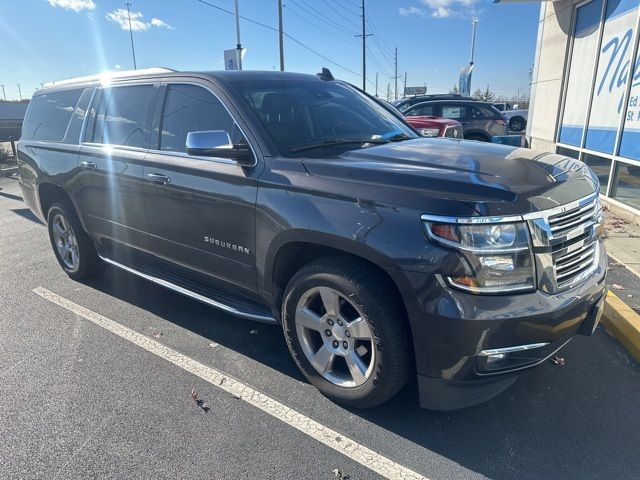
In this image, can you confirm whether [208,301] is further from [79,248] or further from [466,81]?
[466,81]

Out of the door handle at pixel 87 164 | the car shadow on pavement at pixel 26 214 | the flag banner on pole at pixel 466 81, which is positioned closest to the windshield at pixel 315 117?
the door handle at pixel 87 164

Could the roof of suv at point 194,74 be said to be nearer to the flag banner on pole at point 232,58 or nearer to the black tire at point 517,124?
the flag banner on pole at point 232,58

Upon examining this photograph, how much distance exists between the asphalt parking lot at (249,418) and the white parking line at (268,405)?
0.09ft

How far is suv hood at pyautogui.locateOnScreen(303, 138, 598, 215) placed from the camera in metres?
2.27

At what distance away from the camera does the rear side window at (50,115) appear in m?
4.74

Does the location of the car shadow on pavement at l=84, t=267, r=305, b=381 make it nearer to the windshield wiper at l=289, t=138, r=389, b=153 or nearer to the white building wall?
the windshield wiper at l=289, t=138, r=389, b=153

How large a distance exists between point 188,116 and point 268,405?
2.11m

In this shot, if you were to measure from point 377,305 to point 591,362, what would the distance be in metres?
1.84

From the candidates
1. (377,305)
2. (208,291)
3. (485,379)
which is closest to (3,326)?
(208,291)

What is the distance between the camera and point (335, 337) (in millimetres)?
2789

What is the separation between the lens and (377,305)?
2.46m

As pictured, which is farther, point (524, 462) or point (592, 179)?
point (592, 179)

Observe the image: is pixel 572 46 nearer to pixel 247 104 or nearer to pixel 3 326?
pixel 247 104

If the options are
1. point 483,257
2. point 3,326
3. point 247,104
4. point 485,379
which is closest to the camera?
point 483,257
